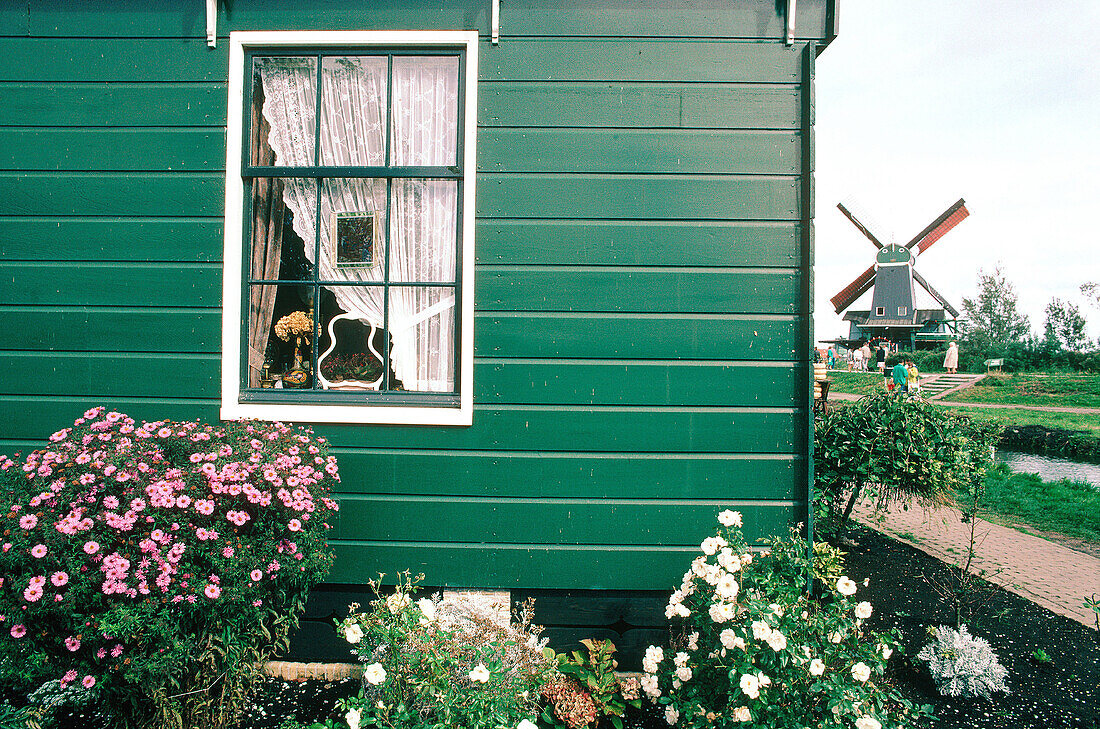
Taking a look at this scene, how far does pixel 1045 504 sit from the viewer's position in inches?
264

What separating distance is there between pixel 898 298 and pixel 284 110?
29298 mm

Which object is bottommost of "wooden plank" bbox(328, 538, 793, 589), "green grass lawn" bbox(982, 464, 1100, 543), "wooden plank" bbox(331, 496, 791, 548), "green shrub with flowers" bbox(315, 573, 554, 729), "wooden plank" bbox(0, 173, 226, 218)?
"green grass lawn" bbox(982, 464, 1100, 543)

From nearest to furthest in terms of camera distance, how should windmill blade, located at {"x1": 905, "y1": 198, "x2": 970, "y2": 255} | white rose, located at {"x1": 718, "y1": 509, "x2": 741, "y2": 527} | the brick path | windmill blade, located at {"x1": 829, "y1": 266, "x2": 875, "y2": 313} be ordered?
white rose, located at {"x1": 718, "y1": 509, "x2": 741, "y2": 527} → the brick path → windmill blade, located at {"x1": 905, "y1": 198, "x2": 970, "y2": 255} → windmill blade, located at {"x1": 829, "y1": 266, "x2": 875, "y2": 313}

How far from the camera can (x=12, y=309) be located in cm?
280

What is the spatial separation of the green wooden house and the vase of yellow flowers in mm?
145

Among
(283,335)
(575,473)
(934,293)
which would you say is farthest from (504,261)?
(934,293)

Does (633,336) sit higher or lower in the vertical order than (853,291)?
lower

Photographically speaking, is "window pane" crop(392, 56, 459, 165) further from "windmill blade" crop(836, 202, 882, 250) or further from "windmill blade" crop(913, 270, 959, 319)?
"windmill blade" crop(913, 270, 959, 319)

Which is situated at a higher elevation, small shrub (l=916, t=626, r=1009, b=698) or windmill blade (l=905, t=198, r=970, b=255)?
windmill blade (l=905, t=198, r=970, b=255)

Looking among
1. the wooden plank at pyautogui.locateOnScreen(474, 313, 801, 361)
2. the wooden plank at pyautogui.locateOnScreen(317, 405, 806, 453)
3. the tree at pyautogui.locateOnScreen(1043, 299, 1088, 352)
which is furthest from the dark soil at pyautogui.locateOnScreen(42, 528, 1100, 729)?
the tree at pyautogui.locateOnScreen(1043, 299, 1088, 352)

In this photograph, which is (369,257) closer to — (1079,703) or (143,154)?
(143,154)

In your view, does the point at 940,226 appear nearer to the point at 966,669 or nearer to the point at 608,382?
the point at 966,669

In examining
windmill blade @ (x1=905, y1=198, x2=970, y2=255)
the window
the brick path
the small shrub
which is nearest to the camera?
the small shrub

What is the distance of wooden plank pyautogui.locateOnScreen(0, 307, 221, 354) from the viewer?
279 cm
